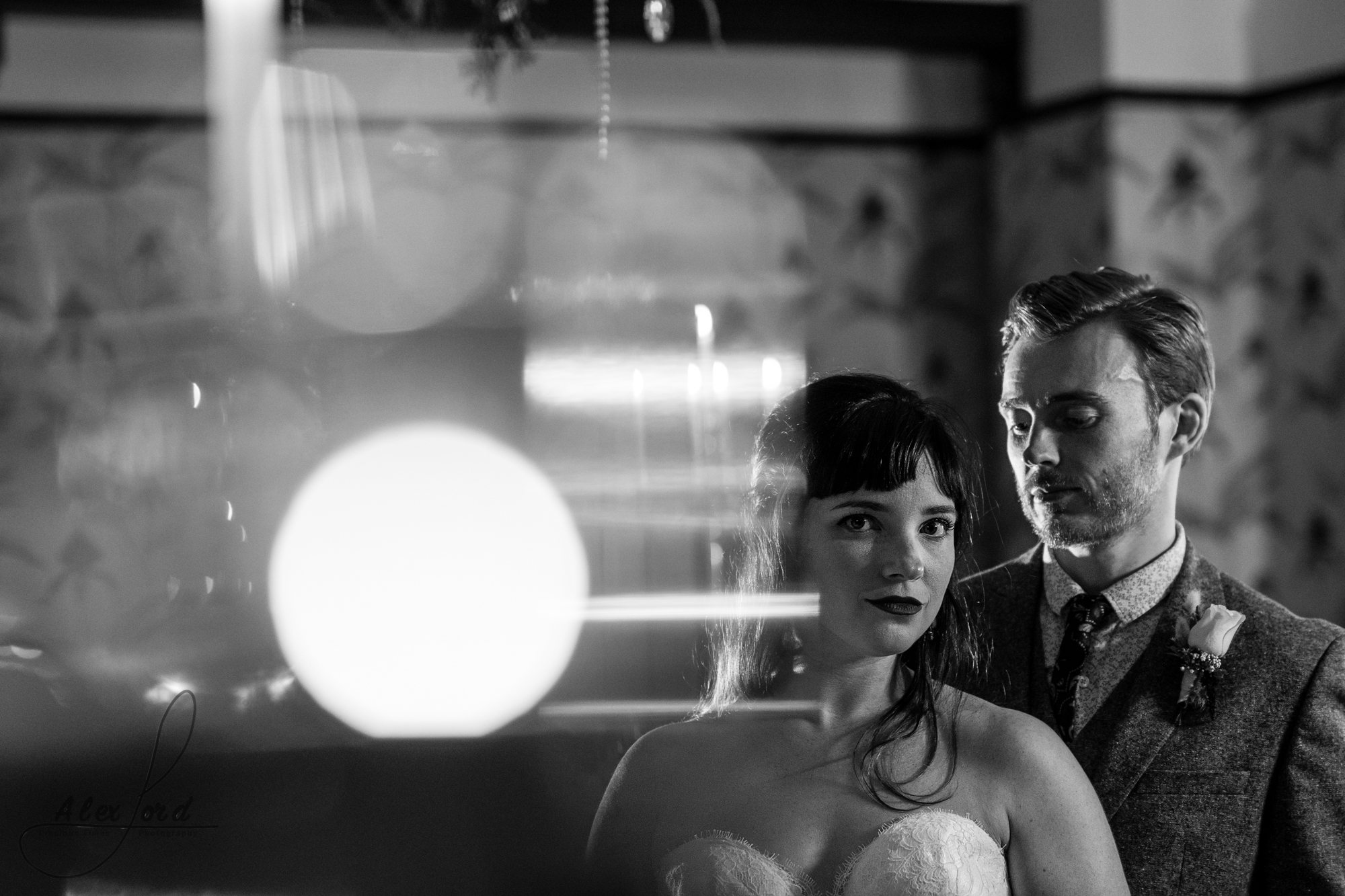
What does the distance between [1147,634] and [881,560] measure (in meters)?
0.54

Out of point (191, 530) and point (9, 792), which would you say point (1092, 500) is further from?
point (9, 792)

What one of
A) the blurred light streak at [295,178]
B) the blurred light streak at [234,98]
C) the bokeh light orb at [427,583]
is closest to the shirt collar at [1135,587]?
the bokeh light orb at [427,583]

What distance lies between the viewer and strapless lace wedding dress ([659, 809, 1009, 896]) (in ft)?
4.25

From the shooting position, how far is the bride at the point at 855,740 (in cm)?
133

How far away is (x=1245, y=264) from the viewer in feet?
11.5

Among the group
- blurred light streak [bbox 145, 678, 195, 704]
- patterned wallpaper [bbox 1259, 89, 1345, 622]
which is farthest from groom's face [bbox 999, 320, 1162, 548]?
patterned wallpaper [bbox 1259, 89, 1345, 622]

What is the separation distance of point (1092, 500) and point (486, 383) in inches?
29.9

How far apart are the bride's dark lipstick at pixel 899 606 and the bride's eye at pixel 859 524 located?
70 millimetres

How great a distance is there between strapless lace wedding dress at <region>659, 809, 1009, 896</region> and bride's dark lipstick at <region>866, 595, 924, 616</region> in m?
0.19

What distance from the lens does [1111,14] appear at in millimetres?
3385

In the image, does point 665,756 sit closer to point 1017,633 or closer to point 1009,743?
point 1009,743

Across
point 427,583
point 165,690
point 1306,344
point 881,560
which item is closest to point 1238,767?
point 881,560

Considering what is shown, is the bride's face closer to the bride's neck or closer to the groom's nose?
the bride's neck

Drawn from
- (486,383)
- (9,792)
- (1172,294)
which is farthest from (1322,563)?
(9,792)
